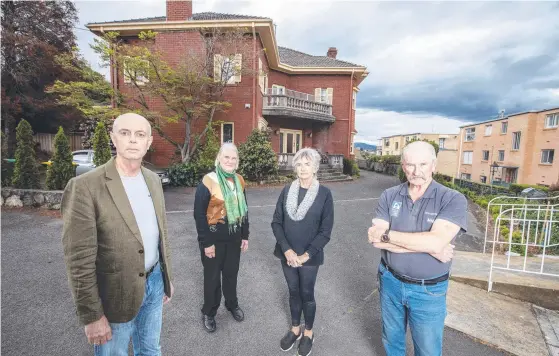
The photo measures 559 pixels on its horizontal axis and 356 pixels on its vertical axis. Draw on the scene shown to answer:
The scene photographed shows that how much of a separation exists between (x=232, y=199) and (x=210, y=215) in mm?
287

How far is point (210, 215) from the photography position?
280 cm

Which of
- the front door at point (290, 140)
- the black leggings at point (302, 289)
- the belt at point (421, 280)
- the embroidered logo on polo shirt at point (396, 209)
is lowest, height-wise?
the black leggings at point (302, 289)

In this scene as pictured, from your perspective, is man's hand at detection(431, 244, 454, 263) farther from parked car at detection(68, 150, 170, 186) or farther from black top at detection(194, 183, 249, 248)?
parked car at detection(68, 150, 170, 186)

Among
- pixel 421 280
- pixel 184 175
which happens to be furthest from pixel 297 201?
pixel 184 175

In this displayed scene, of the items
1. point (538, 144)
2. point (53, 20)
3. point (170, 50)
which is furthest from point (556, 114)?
point (53, 20)

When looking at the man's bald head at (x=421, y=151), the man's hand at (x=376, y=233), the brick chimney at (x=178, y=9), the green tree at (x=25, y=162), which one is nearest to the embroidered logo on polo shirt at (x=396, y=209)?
the man's hand at (x=376, y=233)

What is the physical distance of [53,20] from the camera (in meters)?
16.0

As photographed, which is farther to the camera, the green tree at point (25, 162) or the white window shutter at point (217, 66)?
the white window shutter at point (217, 66)

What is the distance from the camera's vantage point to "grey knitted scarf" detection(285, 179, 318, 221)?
8.47 ft

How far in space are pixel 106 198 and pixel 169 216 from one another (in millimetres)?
6318

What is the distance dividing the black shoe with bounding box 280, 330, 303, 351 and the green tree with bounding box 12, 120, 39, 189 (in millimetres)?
9693

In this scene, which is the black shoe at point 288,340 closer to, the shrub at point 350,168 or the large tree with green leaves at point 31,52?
the shrub at point 350,168

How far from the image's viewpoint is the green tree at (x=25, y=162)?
8.01m

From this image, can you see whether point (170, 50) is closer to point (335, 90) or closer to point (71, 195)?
point (335, 90)
